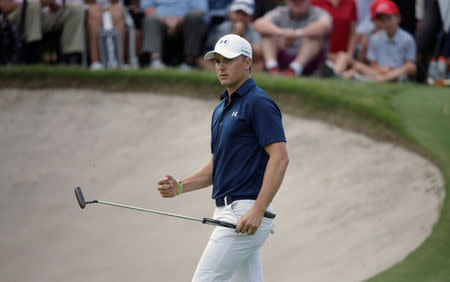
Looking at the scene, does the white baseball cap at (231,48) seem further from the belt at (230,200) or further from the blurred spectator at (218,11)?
the blurred spectator at (218,11)

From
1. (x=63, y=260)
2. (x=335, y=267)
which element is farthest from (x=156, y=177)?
(x=335, y=267)

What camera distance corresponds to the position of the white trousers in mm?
4254

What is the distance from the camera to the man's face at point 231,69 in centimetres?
437

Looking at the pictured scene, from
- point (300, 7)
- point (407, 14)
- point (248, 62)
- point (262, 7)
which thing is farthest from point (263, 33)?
point (248, 62)

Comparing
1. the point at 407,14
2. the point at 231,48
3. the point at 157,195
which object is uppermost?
the point at 231,48

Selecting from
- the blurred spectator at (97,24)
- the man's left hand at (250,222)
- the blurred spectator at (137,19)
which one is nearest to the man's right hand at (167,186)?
the man's left hand at (250,222)

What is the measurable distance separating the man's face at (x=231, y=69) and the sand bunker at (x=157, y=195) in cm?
286

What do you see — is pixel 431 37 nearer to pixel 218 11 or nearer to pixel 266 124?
pixel 218 11

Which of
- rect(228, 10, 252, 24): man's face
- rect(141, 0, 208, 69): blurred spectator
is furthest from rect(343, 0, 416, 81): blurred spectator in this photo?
rect(141, 0, 208, 69): blurred spectator

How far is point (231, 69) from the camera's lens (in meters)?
4.39

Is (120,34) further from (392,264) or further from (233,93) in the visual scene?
(233,93)

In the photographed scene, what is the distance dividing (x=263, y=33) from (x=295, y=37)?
505 mm

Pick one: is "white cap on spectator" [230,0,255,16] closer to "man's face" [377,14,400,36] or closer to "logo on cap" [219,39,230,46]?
"man's face" [377,14,400,36]

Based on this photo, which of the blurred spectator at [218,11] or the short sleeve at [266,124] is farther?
the blurred spectator at [218,11]
